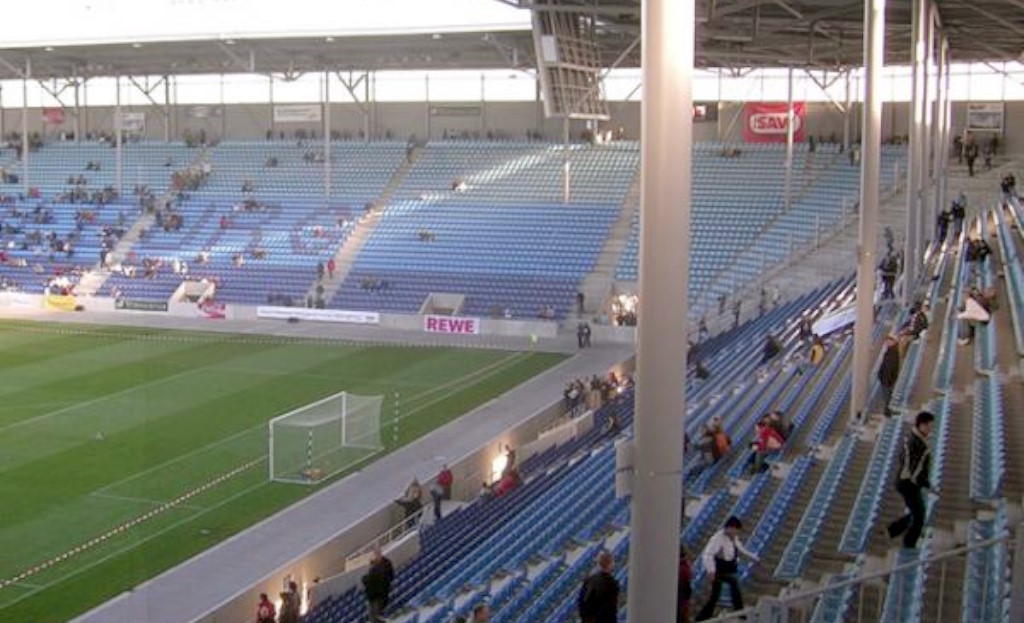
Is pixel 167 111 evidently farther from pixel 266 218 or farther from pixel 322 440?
pixel 322 440

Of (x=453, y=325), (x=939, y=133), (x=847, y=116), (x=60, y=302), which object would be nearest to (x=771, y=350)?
(x=939, y=133)

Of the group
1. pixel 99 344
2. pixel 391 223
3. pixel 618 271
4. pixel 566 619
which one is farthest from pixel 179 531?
pixel 391 223

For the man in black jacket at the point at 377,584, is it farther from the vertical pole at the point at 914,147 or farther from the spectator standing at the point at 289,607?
the vertical pole at the point at 914,147

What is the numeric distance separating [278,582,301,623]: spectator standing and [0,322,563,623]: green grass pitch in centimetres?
278

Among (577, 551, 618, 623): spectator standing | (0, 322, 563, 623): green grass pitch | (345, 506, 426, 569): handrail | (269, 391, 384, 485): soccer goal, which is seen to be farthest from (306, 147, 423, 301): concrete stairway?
(577, 551, 618, 623): spectator standing

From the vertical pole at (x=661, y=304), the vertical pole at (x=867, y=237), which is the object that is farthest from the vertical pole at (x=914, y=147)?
the vertical pole at (x=661, y=304)

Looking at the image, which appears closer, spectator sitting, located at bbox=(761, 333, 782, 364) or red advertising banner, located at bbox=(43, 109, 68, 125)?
spectator sitting, located at bbox=(761, 333, 782, 364)

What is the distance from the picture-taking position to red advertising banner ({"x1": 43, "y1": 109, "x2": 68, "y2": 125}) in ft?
198

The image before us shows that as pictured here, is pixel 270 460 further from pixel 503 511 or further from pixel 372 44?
pixel 372 44

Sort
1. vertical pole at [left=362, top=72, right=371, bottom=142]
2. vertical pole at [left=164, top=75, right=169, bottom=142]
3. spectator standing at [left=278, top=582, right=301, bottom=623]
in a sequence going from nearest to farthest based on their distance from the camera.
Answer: spectator standing at [left=278, top=582, right=301, bottom=623], vertical pole at [left=362, top=72, right=371, bottom=142], vertical pole at [left=164, top=75, right=169, bottom=142]

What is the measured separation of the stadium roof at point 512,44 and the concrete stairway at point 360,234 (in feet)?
13.8

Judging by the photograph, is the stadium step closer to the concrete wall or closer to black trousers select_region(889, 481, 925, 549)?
the concrete wall

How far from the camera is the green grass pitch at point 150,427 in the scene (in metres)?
17.4

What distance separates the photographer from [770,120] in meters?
49.2
